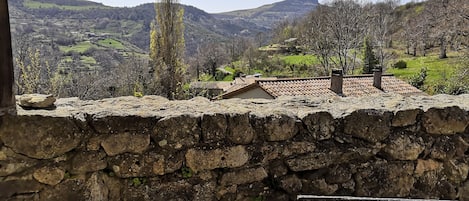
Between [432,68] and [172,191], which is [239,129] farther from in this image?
[432,68]

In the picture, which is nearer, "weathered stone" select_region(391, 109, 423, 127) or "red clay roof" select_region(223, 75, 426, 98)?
"weathered stone" select_region(391, 109, 423, 127)

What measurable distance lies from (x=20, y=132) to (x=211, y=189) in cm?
118

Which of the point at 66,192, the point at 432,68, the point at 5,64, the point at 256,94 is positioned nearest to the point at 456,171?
the point at 66,192

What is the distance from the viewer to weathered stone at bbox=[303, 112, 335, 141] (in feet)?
8.57

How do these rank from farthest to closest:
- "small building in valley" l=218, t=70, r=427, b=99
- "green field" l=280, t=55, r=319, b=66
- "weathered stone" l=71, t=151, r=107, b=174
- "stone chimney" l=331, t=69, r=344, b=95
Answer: "green field" l=280, t=55, r=319, b=66 < "small building in valley" l=218, t=70, r=427, b=99 < "stone chimney" l=331, t=69, r=344, b=95 < "weathered stone" l=71, t=151, r=107, b=174

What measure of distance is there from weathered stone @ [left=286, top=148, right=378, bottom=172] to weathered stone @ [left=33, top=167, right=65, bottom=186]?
1418 mm

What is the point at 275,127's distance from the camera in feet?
8.38

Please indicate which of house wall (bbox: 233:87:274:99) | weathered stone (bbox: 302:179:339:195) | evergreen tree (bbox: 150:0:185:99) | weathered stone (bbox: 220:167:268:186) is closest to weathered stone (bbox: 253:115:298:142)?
weathered stone (bbox: 220:167:268:186)

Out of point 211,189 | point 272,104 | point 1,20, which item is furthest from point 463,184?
point 1,20

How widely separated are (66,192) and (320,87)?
13.5 metres

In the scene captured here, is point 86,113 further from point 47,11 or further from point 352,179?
point 47,11

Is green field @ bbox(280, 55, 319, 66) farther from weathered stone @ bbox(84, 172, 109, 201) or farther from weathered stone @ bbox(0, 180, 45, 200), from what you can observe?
weathered stone @ bbox(0, 180, 45, 200)

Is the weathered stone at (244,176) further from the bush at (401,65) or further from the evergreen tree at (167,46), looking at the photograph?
the bush at (401,65)

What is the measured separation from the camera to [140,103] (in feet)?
9.13
